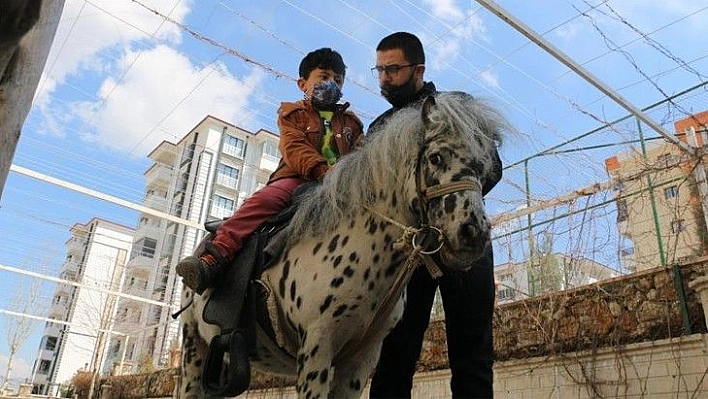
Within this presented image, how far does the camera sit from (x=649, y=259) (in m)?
5.41

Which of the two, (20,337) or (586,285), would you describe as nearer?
(586,285)

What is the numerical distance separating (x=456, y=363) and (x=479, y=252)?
0.72 metres

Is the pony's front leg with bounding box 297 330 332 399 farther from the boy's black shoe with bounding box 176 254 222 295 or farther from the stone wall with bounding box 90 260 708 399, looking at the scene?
the stone wall with bounding box 90 260 708 399

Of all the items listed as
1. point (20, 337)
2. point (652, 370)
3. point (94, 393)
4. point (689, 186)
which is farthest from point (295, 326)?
point (20, 337)

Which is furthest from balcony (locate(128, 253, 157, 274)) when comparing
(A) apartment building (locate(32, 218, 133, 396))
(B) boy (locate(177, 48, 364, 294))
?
(B) boy (locate(177, 48, 364, 294))

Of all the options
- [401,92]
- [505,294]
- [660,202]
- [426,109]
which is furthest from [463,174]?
[505,294]

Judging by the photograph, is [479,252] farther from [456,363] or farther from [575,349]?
[575,349]

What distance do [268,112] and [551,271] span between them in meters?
8.60

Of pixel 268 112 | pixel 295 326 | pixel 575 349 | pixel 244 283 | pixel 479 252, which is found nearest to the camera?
pixel 479 252

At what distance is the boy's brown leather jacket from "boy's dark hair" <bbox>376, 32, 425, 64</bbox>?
0.41 m

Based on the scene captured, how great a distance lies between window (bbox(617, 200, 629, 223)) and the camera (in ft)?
19.6

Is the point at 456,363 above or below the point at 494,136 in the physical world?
below

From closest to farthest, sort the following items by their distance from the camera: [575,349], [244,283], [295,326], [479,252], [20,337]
A: [479,252]
[295,326]
[244,283]
[575,349]
[20,337]

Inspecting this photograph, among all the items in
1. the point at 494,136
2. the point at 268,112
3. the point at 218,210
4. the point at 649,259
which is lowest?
the point at 494,136
